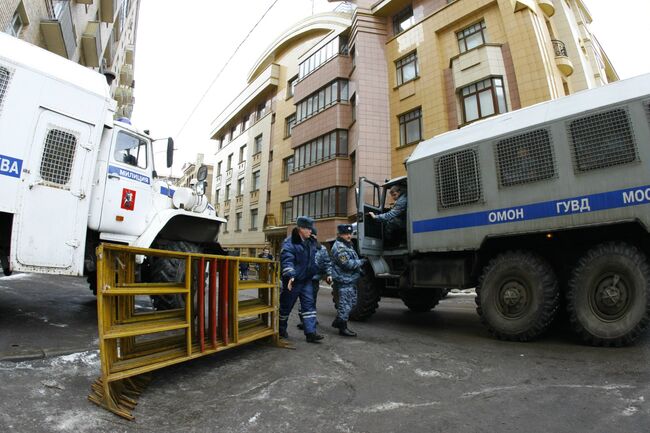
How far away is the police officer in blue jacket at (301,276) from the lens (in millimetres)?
5090

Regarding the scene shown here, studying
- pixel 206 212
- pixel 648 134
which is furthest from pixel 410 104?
pixel 648 134

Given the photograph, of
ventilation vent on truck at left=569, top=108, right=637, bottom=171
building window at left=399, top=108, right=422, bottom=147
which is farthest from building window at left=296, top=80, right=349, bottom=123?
ventilation vent on truck at left=569, top=108, right=637, bottom=171

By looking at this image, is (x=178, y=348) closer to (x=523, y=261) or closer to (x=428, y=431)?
(x=428, y=431)

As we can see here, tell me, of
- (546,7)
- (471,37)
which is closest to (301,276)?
(471,37)

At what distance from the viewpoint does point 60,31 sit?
10523 millimetres

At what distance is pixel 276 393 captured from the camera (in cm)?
322

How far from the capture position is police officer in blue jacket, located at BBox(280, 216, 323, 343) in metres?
5.09

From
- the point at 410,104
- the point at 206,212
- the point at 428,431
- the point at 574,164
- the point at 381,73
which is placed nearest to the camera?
the point at 428,431

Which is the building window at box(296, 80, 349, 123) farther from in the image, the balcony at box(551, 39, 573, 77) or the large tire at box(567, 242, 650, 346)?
the large tire at box(567, 242, 650, 346)

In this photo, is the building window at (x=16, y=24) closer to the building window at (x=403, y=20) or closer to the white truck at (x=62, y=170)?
the white truck at (x=62, y=170)

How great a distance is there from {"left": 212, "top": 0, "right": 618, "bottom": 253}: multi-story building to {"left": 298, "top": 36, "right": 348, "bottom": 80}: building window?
8 centimetres

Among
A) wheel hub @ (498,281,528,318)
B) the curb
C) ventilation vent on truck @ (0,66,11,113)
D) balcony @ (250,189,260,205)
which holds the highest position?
balcony @ (250,189,260,205)

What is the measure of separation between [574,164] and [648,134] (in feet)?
2.33

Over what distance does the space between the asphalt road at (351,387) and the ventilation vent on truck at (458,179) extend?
196 cm
